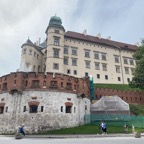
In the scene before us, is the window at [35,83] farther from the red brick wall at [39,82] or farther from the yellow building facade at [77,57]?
the yellow building facade at [77,57]

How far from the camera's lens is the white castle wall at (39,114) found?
27.1 meters

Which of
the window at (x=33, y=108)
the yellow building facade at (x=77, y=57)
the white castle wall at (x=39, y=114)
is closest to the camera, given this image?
the white castle wall at (x=39, y=114)

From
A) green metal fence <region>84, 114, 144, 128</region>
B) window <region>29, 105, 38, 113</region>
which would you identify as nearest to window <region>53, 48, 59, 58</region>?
green metal fence <region>84, 114, 144, 128</region>

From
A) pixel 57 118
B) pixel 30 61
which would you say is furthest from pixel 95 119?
pixel 30 61

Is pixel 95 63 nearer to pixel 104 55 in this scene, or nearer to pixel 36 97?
pixel 104 55

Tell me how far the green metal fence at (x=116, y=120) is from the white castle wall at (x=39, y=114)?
186 cm

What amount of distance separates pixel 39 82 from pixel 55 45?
21710 mm

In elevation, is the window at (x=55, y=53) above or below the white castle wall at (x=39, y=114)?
above

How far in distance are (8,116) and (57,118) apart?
7291 millimetres

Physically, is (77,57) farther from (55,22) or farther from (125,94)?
(125,94)

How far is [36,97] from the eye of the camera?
2844 cm

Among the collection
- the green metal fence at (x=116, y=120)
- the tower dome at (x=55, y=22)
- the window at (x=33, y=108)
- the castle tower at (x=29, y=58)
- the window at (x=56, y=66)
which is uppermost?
the tower dome at (x=55, y=22)

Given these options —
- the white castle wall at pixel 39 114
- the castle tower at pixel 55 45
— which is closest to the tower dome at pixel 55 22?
the castle tower at pixel 55 45

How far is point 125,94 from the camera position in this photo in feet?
148
